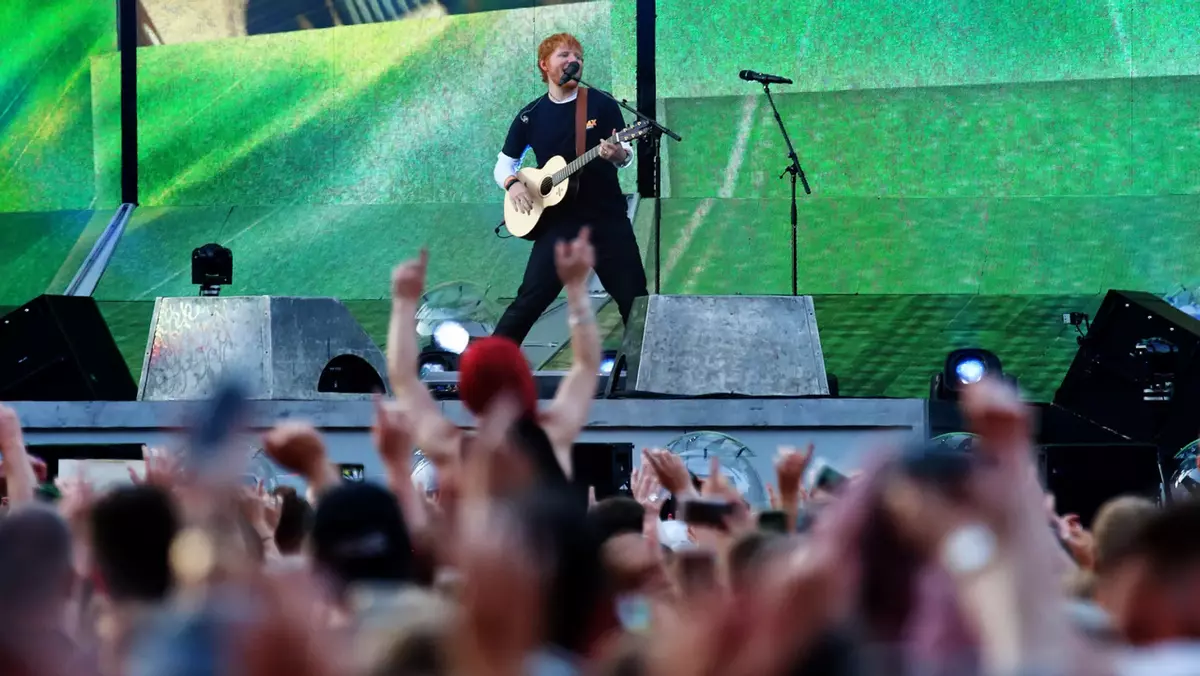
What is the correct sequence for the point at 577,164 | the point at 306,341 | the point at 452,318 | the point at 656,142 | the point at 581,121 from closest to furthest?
the point at 306,341 → the point at 577,164 → the point at 581,121 → the point at 656,142 → the point at 452,318

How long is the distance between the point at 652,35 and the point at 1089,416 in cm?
529

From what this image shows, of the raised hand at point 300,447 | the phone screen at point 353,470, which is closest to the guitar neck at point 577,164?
the phone screen at point 353,470

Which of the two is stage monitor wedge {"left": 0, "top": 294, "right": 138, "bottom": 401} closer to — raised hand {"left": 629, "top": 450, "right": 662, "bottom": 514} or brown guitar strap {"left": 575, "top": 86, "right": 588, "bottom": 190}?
brown guitar strap {"left": 575, "top": 86, "right": 588, "bottom": 190}

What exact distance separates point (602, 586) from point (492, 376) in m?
1.28

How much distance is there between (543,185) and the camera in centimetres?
871

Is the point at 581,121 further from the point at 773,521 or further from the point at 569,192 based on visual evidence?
the point at 773,521

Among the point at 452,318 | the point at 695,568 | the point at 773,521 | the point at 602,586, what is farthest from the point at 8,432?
the point at 452,318

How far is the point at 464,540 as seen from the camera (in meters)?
1.39

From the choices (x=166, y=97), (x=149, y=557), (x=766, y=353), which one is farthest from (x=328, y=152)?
(x=149, y=557)

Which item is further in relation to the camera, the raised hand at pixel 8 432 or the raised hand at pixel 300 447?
the raised hand at pixel 8 432

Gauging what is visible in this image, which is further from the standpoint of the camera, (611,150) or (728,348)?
(611,150)

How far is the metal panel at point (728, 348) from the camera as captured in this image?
7.25m

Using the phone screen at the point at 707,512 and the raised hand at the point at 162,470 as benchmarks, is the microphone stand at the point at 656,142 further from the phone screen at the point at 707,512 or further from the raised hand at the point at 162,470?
the phone screen at the point at 707,512

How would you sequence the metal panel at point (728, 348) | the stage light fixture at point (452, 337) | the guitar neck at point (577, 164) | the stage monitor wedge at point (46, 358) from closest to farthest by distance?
the metal panel at point (728, 348)
the stage monitor wedge at point (46, 358)
the guitar neck at point (577, 164)
the stage light fixture at point (452, 337)
